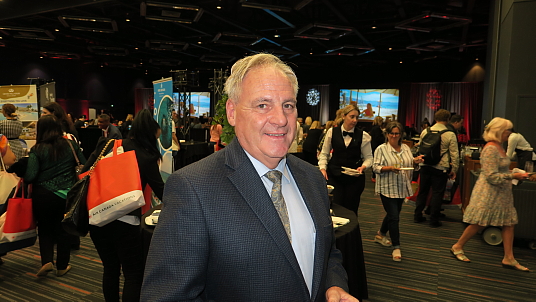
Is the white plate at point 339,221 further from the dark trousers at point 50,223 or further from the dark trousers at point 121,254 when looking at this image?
the dark trousers at point 50,223

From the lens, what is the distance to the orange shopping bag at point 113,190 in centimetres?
216

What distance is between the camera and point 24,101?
657cm

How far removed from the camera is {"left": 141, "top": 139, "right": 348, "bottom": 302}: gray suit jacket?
86 cm

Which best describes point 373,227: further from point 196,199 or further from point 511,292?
point 196,199

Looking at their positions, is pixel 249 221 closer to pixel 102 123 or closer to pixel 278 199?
pixel 278 199

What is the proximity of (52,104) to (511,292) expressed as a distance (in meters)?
5.14

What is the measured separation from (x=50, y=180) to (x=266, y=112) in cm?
310

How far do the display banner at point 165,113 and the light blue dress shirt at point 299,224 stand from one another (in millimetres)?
3434

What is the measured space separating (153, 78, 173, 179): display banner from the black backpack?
3604 mm

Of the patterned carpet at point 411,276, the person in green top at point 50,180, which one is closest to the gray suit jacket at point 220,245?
the patterned carpet at point 411,276

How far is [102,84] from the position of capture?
69.3 feet

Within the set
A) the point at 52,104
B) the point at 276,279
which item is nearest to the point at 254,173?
the point at 276,279

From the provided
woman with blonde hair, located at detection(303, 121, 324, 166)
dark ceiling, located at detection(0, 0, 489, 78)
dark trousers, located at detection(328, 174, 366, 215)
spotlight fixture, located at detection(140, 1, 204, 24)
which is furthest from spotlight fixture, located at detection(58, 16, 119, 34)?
dark trousers, located at detection(328, 174, 366, 215)

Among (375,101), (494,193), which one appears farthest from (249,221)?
(375,101)
